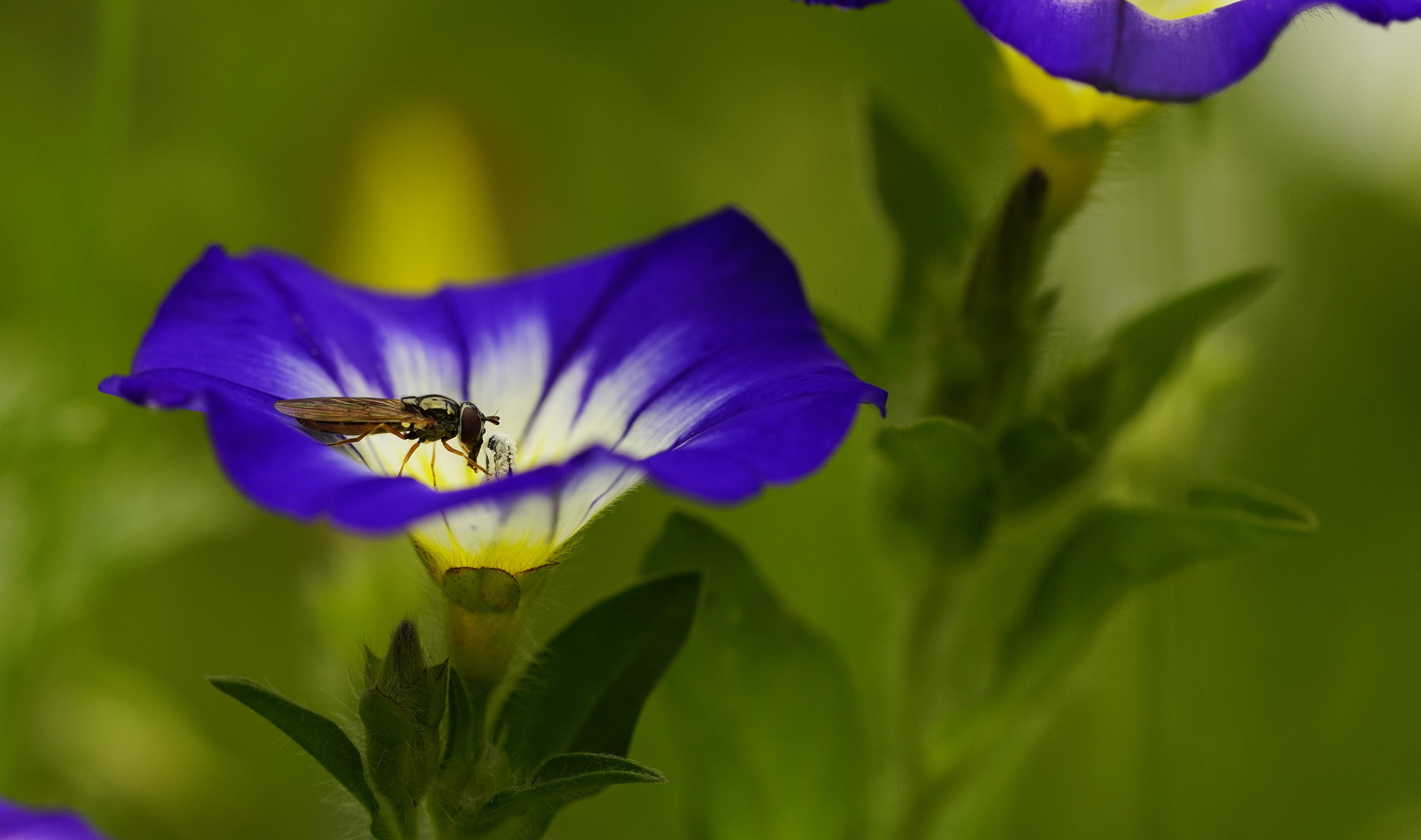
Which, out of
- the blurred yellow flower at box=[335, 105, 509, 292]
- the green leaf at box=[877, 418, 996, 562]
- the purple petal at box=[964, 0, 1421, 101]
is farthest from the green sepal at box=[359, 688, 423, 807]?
the blurred yellow flower at box=[335, 105, 509, 292]

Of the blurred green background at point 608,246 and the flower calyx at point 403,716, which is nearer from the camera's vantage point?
the flower calyx at point 403,716

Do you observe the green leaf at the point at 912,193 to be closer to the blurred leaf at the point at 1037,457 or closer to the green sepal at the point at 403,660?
the blurred leaf at the point at 1037,457

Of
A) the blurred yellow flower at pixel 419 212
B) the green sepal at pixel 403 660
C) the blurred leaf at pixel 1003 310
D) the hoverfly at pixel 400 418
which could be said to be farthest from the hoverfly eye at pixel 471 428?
the blurred yellow flower at pixel 419 212

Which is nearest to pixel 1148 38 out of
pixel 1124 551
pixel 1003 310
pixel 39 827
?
pixel 1003 310

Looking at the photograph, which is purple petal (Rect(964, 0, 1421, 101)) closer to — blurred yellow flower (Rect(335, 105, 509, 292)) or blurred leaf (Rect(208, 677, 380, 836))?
blurred leaf (Rect(208, 677, 380, 836))

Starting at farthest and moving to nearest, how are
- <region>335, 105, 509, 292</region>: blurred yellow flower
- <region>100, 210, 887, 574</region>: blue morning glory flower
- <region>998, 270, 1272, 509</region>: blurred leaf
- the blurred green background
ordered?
1. <region>335, 105, 509, 292</region>: blurred yellow flower
2. the blurred green background
3. <region>998, 270, 1272, 509</region>: blurred leaf
4. <region>100, 210, 887, 574</region>: blue morning glory flower
